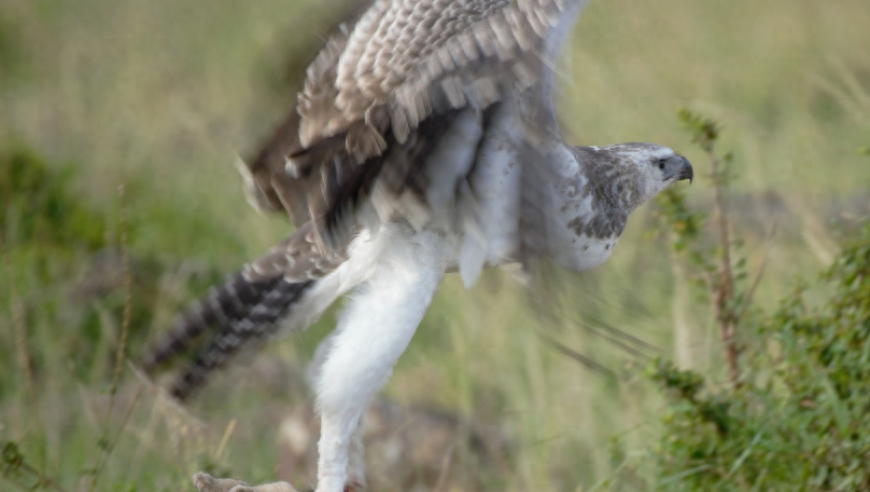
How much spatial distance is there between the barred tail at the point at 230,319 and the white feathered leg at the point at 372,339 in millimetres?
Answer: 319

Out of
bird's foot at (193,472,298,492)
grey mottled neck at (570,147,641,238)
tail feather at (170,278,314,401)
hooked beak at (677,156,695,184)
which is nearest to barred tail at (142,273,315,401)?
tail feather at (170,278,314,401)

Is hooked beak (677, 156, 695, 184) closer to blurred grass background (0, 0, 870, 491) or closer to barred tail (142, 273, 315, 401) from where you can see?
blurred grass background (0, 0, 870, 491)

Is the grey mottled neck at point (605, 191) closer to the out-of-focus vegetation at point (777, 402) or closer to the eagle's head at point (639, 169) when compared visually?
the eagle's head at point (639, 169)

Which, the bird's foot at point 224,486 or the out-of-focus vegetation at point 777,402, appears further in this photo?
the out-of-focus vegetation at point 777,402

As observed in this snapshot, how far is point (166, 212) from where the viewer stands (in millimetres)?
8375

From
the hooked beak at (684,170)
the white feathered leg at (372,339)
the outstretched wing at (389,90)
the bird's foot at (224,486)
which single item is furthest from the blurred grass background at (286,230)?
the bird's foot at (224,486)

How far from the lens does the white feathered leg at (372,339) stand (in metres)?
3.92

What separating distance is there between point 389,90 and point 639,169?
1130mm

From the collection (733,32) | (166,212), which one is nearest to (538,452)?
(166,212)

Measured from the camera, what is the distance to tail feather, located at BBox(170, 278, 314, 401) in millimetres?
4266

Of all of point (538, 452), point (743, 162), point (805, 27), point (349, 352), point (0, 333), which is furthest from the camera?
point (805, 27)

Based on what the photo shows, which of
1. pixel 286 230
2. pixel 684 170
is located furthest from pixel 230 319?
pixel 286 230

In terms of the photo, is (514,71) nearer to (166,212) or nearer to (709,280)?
(709,280)

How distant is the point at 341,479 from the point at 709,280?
147cm
